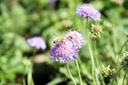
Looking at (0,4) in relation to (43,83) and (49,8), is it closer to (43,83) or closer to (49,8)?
(49,8)

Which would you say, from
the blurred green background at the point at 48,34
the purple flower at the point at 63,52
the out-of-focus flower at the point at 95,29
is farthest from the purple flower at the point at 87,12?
the blurred green background at the point at 48,34

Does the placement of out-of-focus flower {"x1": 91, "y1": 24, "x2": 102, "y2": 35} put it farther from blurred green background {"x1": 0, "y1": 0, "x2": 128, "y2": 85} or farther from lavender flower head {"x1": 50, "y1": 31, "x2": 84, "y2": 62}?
blurred green background {"x1": 0, "y1": 0, "x2": 128, "y2": 85}

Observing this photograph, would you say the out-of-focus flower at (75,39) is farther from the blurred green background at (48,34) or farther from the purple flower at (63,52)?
the blurred green background at (48,34)

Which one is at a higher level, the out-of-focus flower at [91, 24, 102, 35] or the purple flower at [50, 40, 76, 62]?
the out-of-focus flower at [91, 24, 102, 35]

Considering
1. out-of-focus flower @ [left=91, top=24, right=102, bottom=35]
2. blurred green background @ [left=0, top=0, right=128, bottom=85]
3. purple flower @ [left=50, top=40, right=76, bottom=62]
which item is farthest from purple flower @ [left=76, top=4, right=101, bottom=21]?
blurred green background @ [left=0, top=0, right=128, bottom=85]

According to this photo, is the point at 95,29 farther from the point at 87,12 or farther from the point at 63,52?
the point at 63,52

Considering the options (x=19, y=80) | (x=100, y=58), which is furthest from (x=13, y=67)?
(x=100, y=58)
